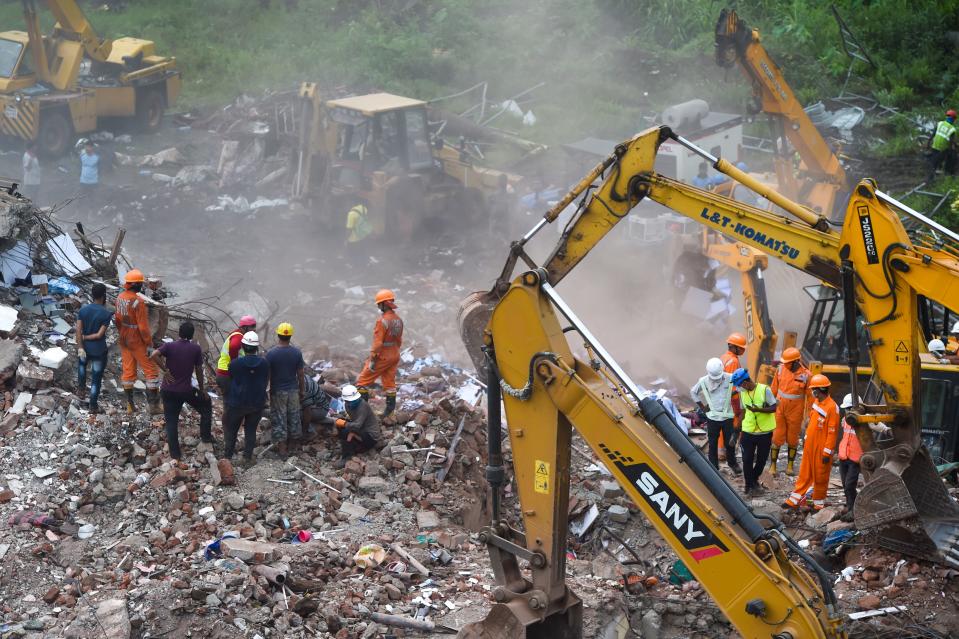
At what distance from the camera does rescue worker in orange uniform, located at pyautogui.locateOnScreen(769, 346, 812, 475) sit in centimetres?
1067

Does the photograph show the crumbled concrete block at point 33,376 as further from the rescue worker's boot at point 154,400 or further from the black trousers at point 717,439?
the black trousers at point 717,439

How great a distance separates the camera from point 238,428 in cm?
1027

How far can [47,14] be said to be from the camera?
31.1 meters

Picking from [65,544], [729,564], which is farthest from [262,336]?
[729,564]

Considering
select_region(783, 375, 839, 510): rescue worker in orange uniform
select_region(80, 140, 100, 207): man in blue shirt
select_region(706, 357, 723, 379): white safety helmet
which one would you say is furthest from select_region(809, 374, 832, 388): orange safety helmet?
select_region(80, 140, 100, 207): man in blue shirt

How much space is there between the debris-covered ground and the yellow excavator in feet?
3.71

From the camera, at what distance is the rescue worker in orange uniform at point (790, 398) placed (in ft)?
35.0

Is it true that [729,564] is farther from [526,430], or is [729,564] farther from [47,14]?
[47,14]

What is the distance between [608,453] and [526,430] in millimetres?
633

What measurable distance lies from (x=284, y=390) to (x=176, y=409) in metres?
1.07

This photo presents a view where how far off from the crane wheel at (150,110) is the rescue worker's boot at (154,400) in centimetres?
1590

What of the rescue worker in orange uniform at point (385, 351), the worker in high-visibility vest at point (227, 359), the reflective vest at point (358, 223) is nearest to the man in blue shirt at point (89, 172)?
the reflective vest at point (358, 223)

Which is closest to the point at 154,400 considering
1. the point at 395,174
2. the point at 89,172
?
the point at 395,174

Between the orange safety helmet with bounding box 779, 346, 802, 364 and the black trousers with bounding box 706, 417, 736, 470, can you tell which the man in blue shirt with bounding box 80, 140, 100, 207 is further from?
the orange safety helmet with bounding box 779, 346, 802, 364
